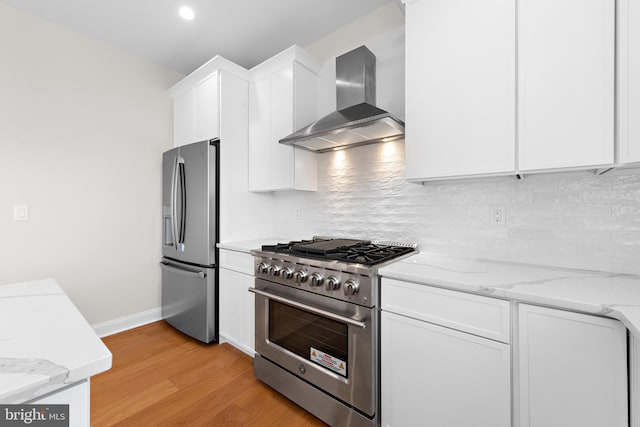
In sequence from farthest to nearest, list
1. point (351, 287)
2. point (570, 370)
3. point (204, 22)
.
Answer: point (204, 22) < point (351, 287) < point (570, 370)

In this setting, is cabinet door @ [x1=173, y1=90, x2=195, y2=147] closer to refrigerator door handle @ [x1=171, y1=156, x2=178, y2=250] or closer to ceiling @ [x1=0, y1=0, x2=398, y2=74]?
refrigerator door handle @ [x1=171, y1=156, x2=178, y2=250]

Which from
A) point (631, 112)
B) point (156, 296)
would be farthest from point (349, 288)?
point (156, 296)

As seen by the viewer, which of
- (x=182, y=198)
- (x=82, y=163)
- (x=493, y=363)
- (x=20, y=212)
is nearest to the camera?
(x=493, y=363)

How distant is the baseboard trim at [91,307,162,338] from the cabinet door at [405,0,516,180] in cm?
306

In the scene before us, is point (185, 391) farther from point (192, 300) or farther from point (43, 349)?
point (43, 349)

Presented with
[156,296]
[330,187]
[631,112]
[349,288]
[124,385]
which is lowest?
[124,385]

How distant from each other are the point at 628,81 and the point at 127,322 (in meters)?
4.04

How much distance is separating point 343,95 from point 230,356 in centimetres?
237

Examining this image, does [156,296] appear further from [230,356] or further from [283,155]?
[283,155]


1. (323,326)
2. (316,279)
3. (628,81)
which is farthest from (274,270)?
(628,81)

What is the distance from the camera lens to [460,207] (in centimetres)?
189

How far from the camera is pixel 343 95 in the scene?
224 cm

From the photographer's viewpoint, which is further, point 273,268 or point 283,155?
point 283,155

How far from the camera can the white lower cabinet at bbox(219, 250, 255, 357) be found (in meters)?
2.28
